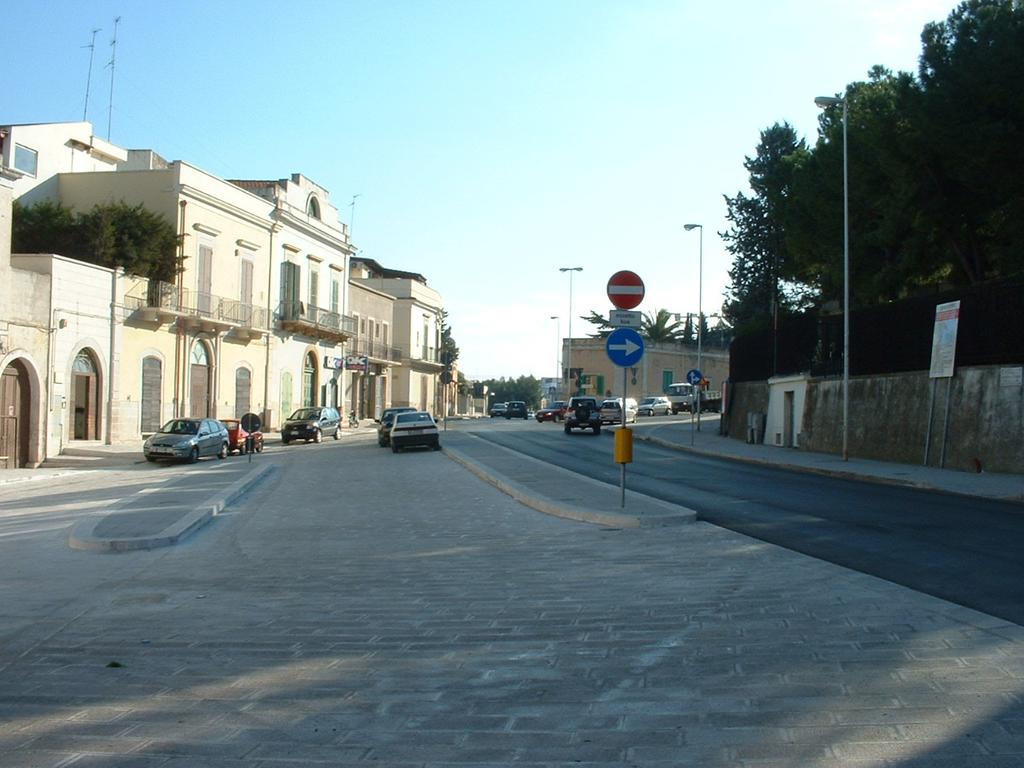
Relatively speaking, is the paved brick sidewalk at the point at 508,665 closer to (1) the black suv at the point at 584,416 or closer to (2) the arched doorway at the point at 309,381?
(1) the black suv at the point at 584,416

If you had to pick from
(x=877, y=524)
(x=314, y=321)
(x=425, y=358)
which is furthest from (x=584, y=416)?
(x=877, y=524)

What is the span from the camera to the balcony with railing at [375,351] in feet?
225

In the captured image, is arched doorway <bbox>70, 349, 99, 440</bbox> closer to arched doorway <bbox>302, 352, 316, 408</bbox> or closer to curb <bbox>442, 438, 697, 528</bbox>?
arched doorway <bbox>302, 352, 316, 408</bbox>

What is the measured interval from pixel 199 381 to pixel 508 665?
138 feet

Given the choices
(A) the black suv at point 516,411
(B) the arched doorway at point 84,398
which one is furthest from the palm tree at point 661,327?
(B) the arched doorway at point 84,398

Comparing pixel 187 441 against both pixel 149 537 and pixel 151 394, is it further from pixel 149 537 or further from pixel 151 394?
pixel 149 537

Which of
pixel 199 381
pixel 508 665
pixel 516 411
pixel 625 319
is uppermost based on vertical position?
pixel 625 319

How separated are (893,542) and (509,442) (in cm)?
3235

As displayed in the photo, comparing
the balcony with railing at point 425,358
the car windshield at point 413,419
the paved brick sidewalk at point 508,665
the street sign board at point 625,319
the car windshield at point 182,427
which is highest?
the balcony with railing at point 425,358

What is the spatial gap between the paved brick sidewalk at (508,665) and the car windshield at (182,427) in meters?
24.2

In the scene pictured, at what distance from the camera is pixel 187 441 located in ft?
112

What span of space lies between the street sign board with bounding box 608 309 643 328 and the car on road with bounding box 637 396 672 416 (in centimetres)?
6432

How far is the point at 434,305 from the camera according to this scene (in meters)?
88.7

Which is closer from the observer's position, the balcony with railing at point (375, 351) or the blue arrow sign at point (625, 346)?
the blue arrow sign at point (625, 346)
